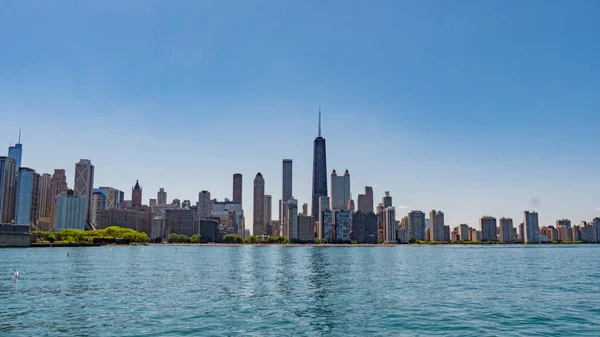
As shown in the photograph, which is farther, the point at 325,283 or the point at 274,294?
the point at 325,283

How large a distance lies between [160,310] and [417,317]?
949 inches

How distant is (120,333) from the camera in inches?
1401

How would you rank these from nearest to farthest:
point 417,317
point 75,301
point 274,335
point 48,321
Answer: point 274,335 → point 48,321 → point 417,317 → point 75,301

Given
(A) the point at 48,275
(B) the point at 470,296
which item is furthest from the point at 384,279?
(A) the point at 48,275

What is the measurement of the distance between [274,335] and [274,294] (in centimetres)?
2317

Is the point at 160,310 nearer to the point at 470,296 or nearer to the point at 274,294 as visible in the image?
the point at 274,294

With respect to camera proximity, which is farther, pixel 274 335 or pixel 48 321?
pixel 48 321

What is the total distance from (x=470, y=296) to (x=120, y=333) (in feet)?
130

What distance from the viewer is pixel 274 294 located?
2290 inches

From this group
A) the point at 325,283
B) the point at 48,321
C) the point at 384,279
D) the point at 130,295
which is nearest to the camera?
the point at 48,321

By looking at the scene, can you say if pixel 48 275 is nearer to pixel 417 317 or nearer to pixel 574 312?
pixel 417 317

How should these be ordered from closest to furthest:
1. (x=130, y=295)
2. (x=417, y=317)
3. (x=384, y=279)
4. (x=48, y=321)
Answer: (x=48, y=321), (x=417, y=317), (x=130, y=295), (x=384, y=279)

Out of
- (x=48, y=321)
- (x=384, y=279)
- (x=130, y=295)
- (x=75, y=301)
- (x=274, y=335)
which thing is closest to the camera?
(x=274, y=335)

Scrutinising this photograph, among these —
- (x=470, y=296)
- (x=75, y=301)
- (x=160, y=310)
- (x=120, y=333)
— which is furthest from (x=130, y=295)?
(x=470, y=296)
